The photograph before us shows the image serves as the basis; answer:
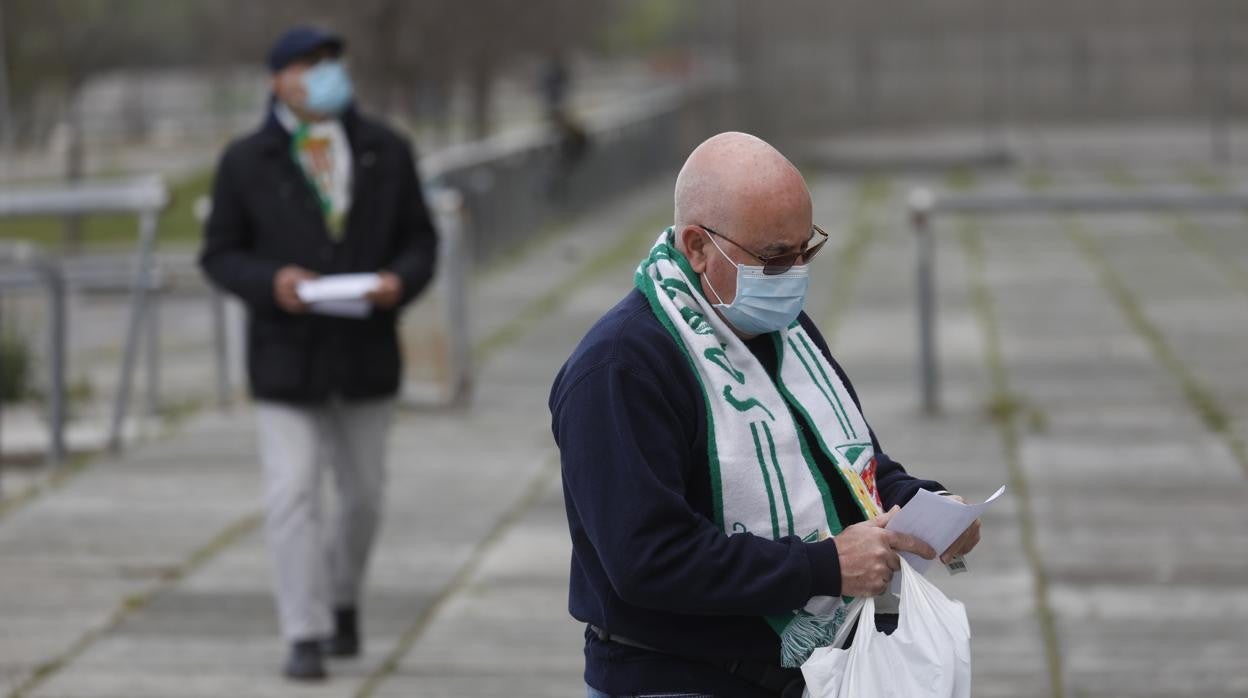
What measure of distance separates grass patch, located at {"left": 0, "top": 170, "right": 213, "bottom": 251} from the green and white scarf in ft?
56.5

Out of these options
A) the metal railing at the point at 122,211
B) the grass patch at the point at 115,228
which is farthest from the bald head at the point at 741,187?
the grass patch at the point at 115,228

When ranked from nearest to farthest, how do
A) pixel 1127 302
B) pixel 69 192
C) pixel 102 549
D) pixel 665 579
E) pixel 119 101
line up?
1. pixel 665 579
2. pixel 102 549
3. pixel 69 192
4. pixel 1127 302
5. pixel 119 101

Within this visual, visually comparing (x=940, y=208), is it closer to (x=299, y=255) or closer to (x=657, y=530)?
(x=299, y=255)

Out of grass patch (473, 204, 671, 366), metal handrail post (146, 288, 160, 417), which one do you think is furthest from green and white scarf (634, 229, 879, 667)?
grass patch (473, 204, 671, 366)

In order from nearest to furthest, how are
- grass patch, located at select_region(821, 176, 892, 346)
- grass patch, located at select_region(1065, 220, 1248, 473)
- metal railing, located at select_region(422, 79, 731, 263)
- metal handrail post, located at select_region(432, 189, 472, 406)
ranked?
grass patch, located at select_region(1065, 220, 1248, 473) < metal handrail post, located at select_region(432, 189, 472, 406) < grass patch, located at select_region(821, 176, 892, 346) < metal railing, located at select_region(422, 79, 731, 263)

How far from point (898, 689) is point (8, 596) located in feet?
16.5

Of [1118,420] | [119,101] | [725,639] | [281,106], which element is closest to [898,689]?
[725,639]

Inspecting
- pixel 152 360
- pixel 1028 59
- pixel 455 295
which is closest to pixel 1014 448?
pixel 455 295

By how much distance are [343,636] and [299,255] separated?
1.22 metres

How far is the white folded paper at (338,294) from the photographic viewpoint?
6246mm

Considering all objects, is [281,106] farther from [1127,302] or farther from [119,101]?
[119,101]

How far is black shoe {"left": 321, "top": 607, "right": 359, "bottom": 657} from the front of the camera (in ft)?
21.5

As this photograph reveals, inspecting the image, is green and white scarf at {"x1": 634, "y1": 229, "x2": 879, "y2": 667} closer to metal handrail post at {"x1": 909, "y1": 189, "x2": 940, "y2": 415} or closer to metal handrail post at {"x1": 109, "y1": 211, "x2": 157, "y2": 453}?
metal handrail post at {"x1": 109, "y1": 211, "x2": 157, "y2": 453}

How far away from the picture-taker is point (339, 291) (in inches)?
246
